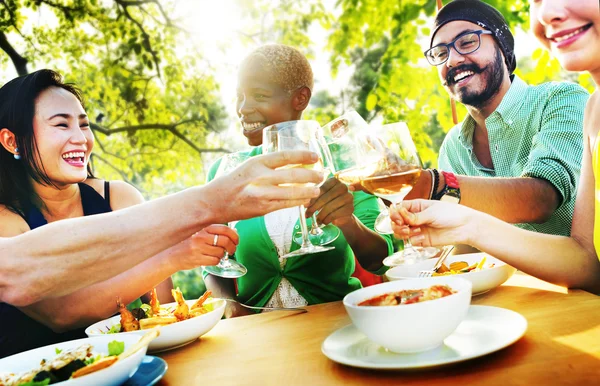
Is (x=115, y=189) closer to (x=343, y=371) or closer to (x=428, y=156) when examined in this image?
(x=343, y=371)

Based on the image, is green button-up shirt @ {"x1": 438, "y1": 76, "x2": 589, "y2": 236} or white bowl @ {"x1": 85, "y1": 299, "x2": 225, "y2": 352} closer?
white bowl @ {"x1": 85, "y1": 299, "x2": 225, "y2": 352}

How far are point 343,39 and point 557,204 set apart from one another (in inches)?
178

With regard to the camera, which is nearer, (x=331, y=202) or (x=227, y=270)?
(x=227, y=270)

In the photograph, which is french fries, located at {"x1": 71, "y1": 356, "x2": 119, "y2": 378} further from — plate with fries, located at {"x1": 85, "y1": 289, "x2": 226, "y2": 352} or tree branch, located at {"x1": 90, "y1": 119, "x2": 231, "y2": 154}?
tree branch, located at {"x1": 90, "y1": 119, "x2": 231, "y2": 154}

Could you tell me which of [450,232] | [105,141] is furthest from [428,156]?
[105,141]

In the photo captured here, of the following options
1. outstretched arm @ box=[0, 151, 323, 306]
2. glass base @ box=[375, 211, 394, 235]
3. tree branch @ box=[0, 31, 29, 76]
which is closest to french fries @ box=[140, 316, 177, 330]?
outstretched arm @ box=[0, 151, 323, 306]

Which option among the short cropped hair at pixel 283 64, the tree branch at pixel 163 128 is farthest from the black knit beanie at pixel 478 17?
the tree branch at pixel 163 128

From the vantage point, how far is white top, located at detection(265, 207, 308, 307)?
9.34 feet

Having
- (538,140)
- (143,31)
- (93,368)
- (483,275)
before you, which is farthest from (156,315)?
(143,31)

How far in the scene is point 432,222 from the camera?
1.63m

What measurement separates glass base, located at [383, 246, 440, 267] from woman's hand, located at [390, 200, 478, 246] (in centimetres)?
2

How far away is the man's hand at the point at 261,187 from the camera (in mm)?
1368

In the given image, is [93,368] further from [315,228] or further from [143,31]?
[143,31]

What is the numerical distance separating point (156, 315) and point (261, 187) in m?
0.61
